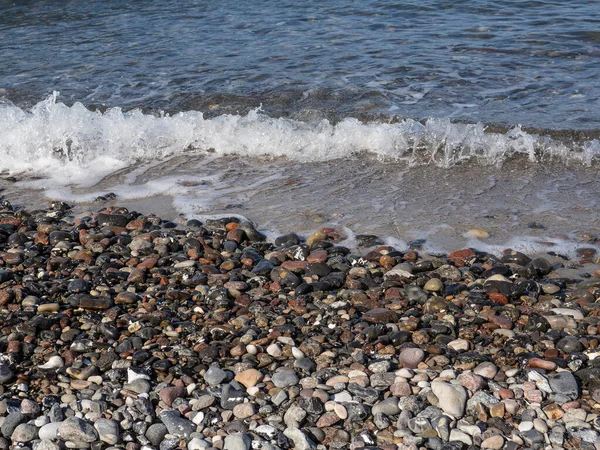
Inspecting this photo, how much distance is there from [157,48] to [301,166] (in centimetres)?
561

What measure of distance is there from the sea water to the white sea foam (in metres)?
0.02

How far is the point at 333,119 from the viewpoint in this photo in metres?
8.63

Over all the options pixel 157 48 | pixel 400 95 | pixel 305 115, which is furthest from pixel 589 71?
pixel 157 48

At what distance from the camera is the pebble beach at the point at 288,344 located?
131 inches

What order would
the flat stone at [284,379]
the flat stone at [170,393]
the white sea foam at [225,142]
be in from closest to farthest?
the flat stone at [170,393]
the flat stone at [284,379]
the white sea foam at [225,142]

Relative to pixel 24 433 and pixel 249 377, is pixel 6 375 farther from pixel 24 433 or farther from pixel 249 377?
pixel 249 377

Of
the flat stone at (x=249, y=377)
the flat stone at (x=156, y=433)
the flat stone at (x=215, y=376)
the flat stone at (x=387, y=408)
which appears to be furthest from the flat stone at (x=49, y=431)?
the flat stone at (x=387, y=408)

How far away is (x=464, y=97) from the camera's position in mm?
9016

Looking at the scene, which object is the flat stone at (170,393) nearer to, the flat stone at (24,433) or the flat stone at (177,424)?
the flat stone at (177,424)

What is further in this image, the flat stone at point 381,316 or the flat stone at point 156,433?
the flat stone at point 381,316

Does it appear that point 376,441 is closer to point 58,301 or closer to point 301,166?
point 58,301

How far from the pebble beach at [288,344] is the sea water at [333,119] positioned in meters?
0.68

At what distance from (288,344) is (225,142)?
4.04m

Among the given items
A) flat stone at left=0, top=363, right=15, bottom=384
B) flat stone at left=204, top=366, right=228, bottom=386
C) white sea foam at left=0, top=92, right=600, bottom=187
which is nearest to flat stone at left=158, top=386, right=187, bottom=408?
flat stone at left=204, top=366, right=228, bottom=386
